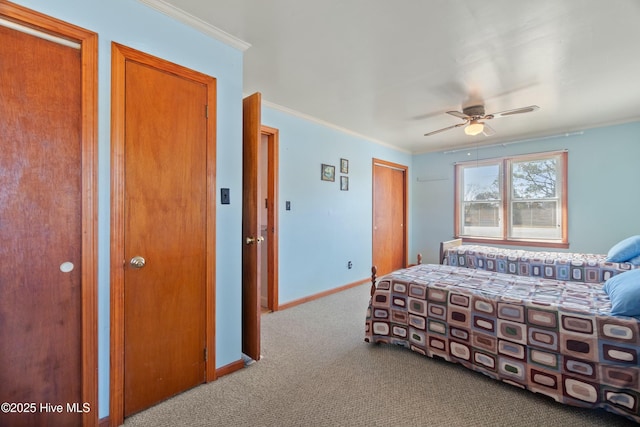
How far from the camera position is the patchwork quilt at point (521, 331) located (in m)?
1.61

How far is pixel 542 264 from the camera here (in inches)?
134

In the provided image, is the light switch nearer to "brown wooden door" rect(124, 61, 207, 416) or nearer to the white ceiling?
"brown wooden door" rect(124, 61, 207, 416)

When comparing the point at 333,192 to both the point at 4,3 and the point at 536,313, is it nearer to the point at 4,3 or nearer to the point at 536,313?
the point at 536,313

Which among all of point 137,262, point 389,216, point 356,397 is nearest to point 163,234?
point 137,262

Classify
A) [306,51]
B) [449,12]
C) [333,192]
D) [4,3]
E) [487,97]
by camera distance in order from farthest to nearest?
[333,192] → [487,97] → [306,51] → [449,12] → [4,3]

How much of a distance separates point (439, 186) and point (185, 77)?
485 centimetres

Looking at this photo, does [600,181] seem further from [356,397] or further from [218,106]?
[218,106]

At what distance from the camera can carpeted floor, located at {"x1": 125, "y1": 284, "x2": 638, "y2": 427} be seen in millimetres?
1620

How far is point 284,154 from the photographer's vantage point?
346cm

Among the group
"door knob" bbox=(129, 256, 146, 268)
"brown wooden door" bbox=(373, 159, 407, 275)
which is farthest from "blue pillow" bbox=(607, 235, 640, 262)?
"door knob" bbox=(129, 256, 146, 268)

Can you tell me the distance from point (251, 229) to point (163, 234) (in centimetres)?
65

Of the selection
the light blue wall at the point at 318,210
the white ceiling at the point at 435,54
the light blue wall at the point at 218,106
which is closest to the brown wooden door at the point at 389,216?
the light blue wall at the point at 318,210

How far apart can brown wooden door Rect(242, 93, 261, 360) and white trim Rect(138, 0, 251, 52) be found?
1.20 feet

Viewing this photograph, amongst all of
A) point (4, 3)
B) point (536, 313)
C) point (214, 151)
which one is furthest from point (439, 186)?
point (4, 3)
